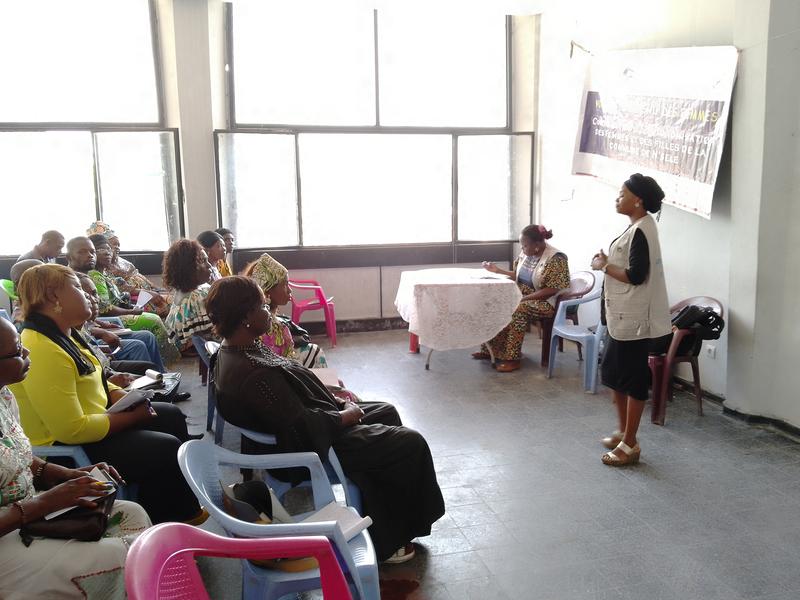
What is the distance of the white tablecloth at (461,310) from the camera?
5098mm

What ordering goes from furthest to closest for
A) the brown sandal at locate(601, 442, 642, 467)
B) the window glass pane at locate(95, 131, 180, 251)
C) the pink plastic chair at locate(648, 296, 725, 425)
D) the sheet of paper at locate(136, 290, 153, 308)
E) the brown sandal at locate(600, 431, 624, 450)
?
the window glass pane at locate(95, 131, 180, 251) < the sheet of paper at locate(136, 290, 153, 308) < the pink plastic chair at locate(648, 296, 725, 425) < the brown sandal at locate(600, 431, 624, 450) < the brown sandal at locate(601, 442, 642, 467)

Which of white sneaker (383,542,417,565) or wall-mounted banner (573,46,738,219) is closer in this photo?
white sneaker (383,542,417,565)

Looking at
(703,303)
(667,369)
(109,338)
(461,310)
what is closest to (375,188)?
(461,310)

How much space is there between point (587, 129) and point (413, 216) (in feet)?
7.02

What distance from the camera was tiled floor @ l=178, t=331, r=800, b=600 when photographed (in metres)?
2.35

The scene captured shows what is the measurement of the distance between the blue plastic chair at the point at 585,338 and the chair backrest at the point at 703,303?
0.55m

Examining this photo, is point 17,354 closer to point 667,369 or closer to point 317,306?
point 667,369

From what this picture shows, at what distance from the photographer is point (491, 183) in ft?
23.0

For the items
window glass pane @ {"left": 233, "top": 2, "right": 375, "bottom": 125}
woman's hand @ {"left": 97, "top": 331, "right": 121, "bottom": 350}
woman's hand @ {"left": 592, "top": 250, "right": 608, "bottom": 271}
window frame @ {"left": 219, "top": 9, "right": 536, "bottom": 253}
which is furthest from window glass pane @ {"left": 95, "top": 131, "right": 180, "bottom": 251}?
woman's hand @ {"left": 592, "top": 250, "right": 608, "bottom": 271}

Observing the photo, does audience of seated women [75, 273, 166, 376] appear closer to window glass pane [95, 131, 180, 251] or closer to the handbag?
window glass pane [95, 131, 180, 251]

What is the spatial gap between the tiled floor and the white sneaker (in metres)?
0.03

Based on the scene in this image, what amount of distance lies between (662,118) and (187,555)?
169 inches

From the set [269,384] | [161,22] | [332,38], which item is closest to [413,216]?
[332,38]

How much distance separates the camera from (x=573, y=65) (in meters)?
5.92
